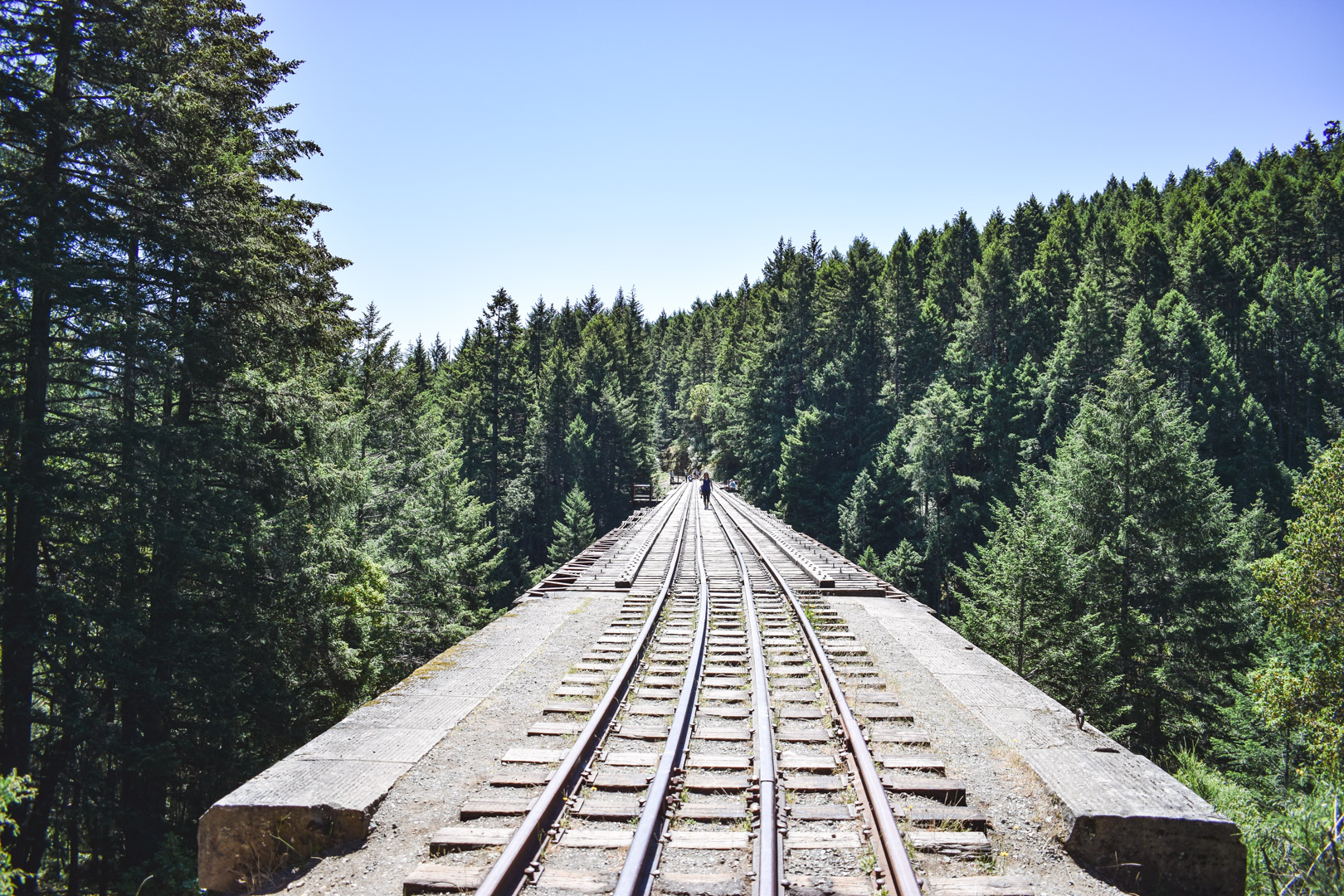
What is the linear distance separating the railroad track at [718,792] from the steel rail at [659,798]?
0.05ft

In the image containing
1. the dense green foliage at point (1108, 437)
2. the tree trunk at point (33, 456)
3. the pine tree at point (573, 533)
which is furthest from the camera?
the pine tree at point (573, 533)

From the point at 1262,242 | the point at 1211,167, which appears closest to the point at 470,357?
the point at 1262,242

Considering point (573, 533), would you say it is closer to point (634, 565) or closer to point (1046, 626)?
point (634, 565)

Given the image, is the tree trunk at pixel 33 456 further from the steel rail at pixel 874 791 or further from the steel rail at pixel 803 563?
the steel rail at pixel 803 563

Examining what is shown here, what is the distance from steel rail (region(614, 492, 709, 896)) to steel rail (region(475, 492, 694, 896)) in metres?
0.60

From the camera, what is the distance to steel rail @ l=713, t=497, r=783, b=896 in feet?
12.9

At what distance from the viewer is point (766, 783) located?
5.10 meters

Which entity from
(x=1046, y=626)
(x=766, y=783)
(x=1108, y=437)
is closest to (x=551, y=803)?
(x=766, y=783)

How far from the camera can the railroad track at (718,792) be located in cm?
406

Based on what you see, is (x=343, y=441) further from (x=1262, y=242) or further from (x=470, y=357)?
(x=1262, y=242)

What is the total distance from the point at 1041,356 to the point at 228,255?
216 feet

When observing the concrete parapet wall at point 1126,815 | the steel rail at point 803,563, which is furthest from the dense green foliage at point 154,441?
the concrete parapet wall at point 1126,815

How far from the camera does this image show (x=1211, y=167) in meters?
125

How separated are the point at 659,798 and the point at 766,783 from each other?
0.83 meters
